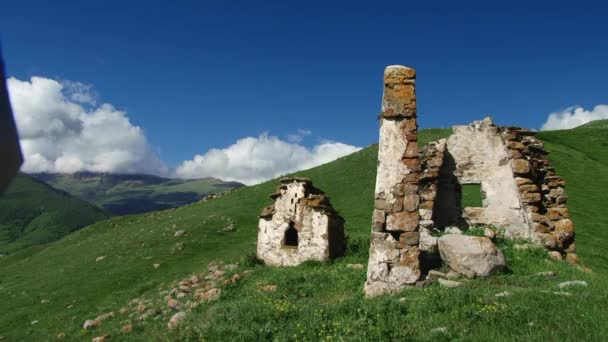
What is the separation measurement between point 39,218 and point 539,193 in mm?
161511

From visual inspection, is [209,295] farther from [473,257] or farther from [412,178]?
[473,257]

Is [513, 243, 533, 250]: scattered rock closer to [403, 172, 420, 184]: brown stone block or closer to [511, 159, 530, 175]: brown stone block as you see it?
[511, 159, 530, 175]: brown stone block

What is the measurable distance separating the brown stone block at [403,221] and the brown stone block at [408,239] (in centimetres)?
13

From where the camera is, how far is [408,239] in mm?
13141

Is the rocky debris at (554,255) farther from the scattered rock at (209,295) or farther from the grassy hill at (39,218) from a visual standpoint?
the grassy hill at (39,218)

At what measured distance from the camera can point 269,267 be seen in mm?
20938

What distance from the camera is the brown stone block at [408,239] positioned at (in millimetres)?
13125

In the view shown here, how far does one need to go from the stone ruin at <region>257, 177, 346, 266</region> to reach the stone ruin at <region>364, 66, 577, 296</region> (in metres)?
4.70

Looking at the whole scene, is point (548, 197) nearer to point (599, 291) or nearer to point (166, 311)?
point (599, 291)

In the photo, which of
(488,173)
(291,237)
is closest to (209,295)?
(291,237)

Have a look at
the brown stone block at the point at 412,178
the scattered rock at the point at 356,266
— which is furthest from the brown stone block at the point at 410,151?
the scattered rock at the point at 356,266

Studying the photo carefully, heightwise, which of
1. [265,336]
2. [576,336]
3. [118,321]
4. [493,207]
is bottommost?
[118,321]

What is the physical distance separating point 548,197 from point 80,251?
3334 centimetres

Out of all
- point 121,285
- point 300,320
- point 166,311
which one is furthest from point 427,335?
point 121,285
